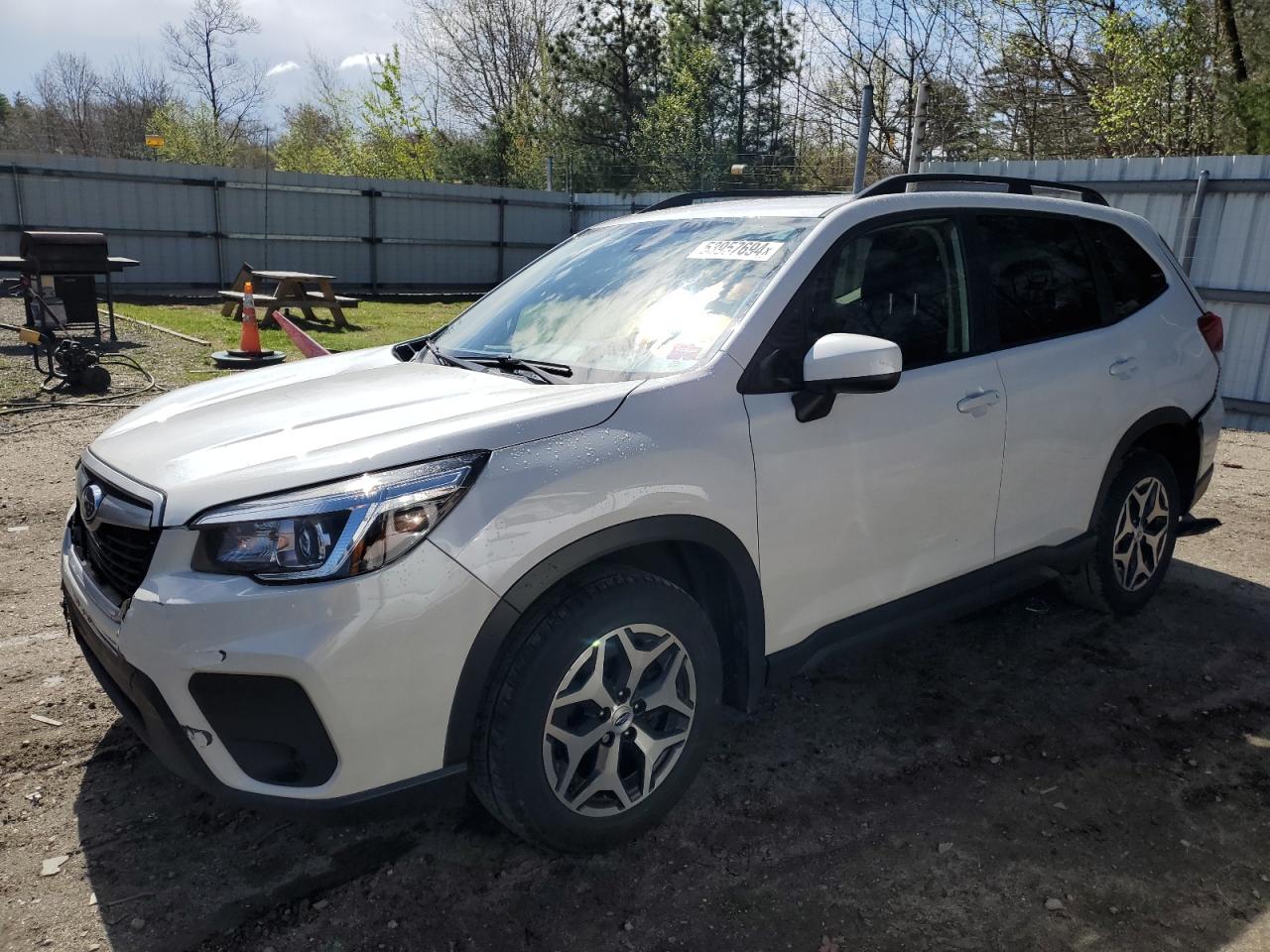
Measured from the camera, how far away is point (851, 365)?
268 centimetres

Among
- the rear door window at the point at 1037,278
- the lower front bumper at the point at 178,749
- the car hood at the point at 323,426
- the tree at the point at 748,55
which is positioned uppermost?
the tree at the point at 748,55

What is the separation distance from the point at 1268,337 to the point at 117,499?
32.4 feet

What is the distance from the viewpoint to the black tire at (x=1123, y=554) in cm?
406

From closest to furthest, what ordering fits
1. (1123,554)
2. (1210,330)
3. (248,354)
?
1. (1123,554)
2. (1210,330)
3. (248,354)

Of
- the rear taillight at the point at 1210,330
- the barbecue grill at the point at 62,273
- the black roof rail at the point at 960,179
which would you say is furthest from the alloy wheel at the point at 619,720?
the barbecue grill at the point at 62,273

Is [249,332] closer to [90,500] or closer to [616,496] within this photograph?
[90,500]

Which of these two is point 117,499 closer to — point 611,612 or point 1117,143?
point 611,612

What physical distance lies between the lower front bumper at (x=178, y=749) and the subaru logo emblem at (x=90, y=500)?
373 mm

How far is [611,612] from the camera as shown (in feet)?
8.02

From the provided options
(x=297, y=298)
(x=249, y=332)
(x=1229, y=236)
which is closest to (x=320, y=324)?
(x=297, y=298)

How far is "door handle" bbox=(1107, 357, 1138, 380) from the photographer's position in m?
3.86

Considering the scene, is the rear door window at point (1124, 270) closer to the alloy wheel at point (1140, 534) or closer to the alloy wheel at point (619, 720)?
the alloy wheel at point (1140, 534)

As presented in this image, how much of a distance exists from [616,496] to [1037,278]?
222 cm

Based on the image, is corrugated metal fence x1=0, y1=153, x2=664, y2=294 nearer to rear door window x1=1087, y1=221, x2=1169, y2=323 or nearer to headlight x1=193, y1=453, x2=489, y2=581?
rear door window x1=1087, y1=221, x2=1169, y2=323
